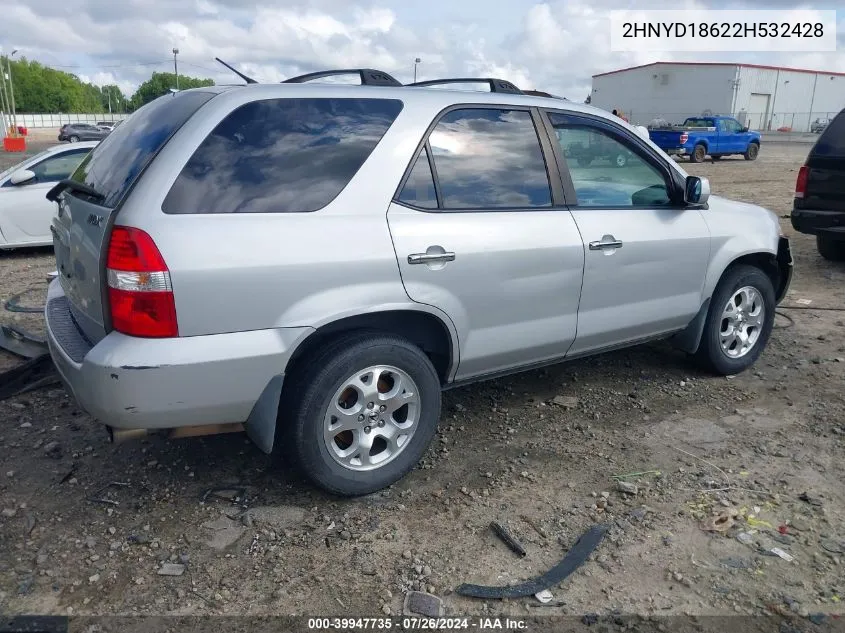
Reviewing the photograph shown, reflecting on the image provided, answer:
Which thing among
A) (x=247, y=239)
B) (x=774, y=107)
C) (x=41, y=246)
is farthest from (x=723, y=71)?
(x=247, y=239)

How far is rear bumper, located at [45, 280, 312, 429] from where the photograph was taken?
2682 mm

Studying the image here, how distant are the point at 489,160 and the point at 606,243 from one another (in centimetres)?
81

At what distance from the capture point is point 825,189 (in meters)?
7.48

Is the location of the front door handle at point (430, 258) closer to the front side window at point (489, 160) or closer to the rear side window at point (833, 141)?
the front side window at point (489, 160)

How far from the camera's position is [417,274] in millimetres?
3180

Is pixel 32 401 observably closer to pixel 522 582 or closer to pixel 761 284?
pixel 522 582

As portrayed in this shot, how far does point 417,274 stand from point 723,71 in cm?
6072

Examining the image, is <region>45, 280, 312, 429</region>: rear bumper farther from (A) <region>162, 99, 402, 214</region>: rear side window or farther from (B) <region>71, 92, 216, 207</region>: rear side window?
(B) <region>71, 92, 216, 207</region>: rear side window

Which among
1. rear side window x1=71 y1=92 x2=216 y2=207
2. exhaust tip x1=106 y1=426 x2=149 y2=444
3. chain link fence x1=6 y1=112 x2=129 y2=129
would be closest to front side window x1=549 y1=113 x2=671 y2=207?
rear side window x1=71 y1=92 x2=216 y2=207

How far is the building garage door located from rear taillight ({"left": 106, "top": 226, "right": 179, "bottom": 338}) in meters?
62.3

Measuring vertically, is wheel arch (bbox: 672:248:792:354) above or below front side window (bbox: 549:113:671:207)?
below

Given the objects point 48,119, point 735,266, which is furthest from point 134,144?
point 48,119

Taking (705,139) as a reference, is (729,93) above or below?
above

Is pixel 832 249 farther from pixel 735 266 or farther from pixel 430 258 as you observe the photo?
pixel 430 258
